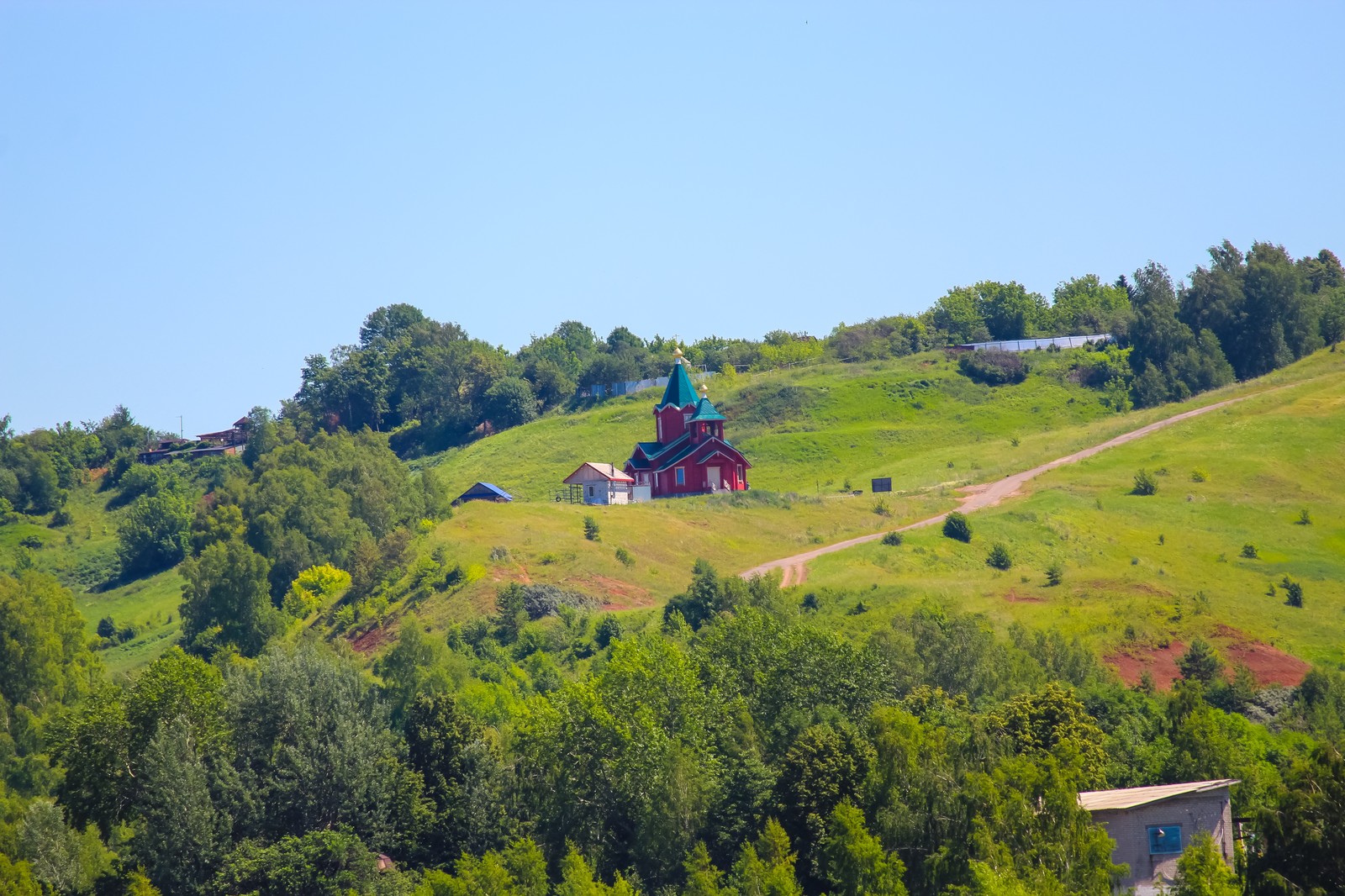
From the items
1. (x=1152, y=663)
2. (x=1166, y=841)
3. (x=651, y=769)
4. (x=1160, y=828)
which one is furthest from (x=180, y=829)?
(x=1152, y=663)

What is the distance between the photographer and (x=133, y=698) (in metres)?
50.4

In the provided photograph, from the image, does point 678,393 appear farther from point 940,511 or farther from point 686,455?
point 940,511

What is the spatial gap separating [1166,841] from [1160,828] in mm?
311

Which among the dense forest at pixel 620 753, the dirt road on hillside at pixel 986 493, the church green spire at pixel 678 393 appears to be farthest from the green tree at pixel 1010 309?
the dense forest at pixel 620 753

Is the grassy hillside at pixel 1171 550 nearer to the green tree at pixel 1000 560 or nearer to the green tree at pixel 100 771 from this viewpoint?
the green tree at pixel 1000 560

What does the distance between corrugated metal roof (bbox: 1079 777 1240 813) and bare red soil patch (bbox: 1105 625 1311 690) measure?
1837 centimetres

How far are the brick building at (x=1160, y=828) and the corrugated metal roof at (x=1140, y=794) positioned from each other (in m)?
0.04

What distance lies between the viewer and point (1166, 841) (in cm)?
3931

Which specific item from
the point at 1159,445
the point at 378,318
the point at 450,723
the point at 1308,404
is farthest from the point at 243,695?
the point at 378,318

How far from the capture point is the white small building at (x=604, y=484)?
9244 cm

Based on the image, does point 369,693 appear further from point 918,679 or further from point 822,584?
point 822,584

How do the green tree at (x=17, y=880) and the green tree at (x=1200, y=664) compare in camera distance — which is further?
the green tree at (x=1200, y=664)

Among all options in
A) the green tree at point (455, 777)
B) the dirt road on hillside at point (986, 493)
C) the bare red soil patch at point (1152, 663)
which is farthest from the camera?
the dirt road on hillside at point (986, 493)

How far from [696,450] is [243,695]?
45.8 metres
